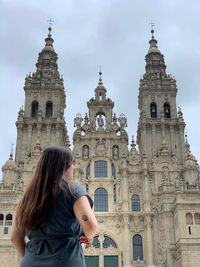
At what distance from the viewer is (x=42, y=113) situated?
145ft

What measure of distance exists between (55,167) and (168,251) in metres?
34.0

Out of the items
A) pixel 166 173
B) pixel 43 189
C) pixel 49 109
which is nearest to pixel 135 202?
pixel 166 173

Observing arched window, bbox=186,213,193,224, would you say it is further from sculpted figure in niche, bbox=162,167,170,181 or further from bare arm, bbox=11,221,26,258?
bare arm, bbox=11,221,26,258

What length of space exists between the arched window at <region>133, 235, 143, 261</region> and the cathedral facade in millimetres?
97

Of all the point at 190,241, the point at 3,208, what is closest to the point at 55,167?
the point at 190,241

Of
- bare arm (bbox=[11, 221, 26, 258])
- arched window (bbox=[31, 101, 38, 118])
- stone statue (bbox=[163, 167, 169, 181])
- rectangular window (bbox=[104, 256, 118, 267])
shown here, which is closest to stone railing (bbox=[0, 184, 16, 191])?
arched window (bbox=[31, 101, 38, 118])

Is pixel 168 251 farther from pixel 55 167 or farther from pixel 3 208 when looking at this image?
pixel 55 167

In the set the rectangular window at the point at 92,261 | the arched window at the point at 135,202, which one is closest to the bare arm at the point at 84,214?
the rectangular window at the point at 92,261

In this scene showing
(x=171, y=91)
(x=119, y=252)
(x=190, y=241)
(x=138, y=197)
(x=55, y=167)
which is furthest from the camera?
(x=171, y=91)

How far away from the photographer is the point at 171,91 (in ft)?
151

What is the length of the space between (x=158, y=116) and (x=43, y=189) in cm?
4147

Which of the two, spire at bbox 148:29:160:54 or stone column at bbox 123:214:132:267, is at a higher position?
spire at bbox 148:29:160:54

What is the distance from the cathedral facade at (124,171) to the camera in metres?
34.9

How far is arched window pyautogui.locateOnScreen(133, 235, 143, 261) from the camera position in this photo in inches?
1403
